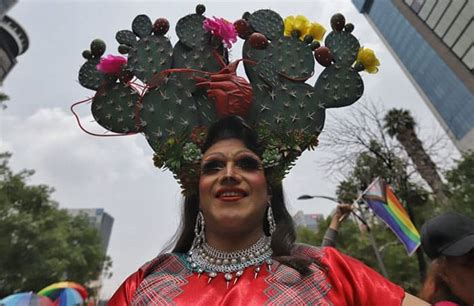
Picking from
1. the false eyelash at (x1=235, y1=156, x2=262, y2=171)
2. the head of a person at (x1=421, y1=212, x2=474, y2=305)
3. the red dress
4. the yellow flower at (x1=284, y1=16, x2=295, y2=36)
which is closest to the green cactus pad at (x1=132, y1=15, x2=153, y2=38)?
the yellow flower at (x1=284, y1=16, x2=295, y2=36)

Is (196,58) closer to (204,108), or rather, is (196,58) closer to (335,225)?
(204,108)

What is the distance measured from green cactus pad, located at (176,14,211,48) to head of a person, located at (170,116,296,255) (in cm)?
56

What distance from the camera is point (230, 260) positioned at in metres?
1.91

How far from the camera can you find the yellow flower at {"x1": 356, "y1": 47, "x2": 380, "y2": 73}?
2.22 metres

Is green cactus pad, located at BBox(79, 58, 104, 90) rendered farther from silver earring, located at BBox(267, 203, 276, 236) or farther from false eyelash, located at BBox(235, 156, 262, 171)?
silver earring, located at BBox(267, 203, 276, 236)

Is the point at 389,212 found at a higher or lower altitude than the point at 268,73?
lower

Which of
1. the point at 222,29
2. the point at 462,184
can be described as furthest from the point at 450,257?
the point at 462,184

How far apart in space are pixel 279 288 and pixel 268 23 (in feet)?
5.14

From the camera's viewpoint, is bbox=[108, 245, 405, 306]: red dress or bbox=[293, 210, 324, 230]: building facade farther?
bbox=[293, 210, 324, 230]: building facade

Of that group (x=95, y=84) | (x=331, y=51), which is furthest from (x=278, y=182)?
(x=95, y=84)

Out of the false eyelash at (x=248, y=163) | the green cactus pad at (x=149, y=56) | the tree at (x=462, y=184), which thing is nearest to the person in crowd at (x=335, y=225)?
the false eyelash at (x=248, y=163)

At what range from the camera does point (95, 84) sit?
218cm

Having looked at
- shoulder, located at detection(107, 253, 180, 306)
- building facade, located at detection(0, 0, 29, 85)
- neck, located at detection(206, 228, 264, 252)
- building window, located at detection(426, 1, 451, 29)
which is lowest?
building facade, located at detection(0, 0, 29, 85)

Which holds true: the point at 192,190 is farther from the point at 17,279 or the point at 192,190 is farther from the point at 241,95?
the point at 17,279
